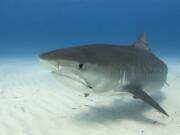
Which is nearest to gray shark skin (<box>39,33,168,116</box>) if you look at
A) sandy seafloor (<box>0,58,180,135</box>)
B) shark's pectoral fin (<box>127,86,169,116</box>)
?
shark's pectoral fin (<box>127,86,169,116</box>)

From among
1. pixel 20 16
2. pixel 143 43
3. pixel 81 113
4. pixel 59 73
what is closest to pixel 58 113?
pixel 81 113

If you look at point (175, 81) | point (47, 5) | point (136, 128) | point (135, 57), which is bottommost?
point (136, 128)

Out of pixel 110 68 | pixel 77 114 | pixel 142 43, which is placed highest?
pixel 142 43

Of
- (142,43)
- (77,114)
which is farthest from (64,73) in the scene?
(142,43)

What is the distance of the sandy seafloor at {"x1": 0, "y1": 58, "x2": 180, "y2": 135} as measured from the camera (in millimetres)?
4574

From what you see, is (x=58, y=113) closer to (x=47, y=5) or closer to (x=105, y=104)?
(x=105, y=104)

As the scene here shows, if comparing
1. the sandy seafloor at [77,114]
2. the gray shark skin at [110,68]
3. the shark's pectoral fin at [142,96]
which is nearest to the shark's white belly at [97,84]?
the gray shark skin at [110,68]

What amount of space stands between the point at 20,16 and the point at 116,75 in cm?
12626

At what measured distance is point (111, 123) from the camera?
4.88m

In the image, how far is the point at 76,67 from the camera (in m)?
3.77

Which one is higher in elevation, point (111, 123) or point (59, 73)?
point (59, 73)

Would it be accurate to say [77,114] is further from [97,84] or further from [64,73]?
[64,73]

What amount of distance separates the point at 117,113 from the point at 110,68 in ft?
4.72

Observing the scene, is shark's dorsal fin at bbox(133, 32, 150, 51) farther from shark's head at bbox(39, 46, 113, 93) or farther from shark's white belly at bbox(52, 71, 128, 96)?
shark's head at bbox(39, 46, 113, 93)
